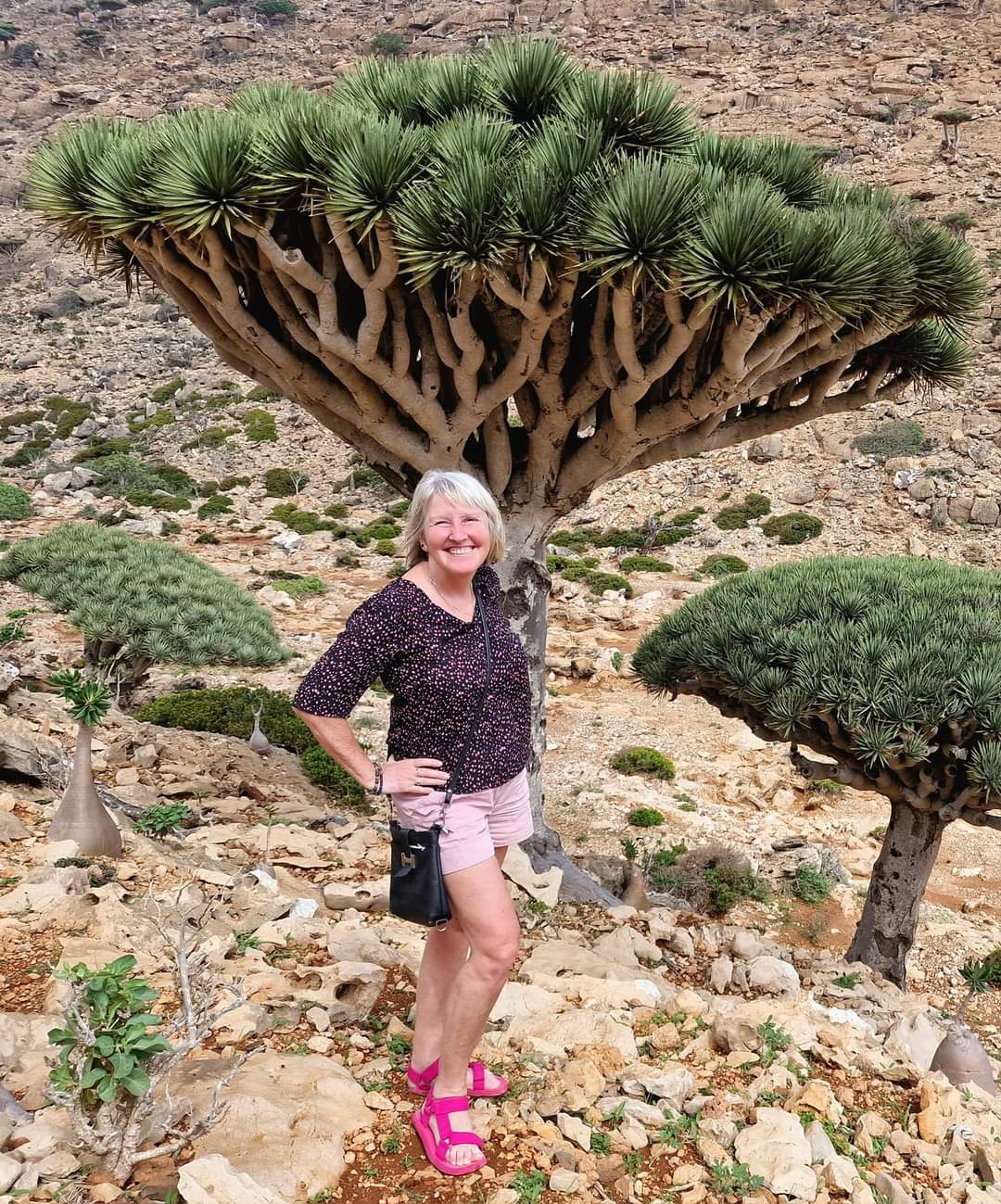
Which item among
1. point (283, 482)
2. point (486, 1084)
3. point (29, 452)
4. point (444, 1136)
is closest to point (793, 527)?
point (283, 482)

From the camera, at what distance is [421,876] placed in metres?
2.35

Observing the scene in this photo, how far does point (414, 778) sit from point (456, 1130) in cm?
107

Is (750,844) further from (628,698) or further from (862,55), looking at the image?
(862,55)

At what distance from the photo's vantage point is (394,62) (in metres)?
5.41

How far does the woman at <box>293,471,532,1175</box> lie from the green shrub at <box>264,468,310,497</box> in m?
25.9

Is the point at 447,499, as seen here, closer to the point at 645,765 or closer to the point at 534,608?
the point at 534,608

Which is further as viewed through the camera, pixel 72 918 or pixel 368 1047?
pixel 72 918

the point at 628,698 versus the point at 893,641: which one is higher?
the point at 893,641

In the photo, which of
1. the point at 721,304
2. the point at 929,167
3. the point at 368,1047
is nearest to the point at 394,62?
the point at 721,304

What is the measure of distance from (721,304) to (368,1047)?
3.89m

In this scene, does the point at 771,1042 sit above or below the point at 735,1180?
below

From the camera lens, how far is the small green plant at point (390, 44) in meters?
58.4

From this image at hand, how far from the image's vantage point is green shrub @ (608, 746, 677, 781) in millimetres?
11133

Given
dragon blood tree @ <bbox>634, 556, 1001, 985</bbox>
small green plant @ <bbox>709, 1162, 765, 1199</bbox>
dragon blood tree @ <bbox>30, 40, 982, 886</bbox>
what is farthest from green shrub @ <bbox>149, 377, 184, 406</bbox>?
small green plant @ <bbox>709, 1162, 765, 1199</bbox>
